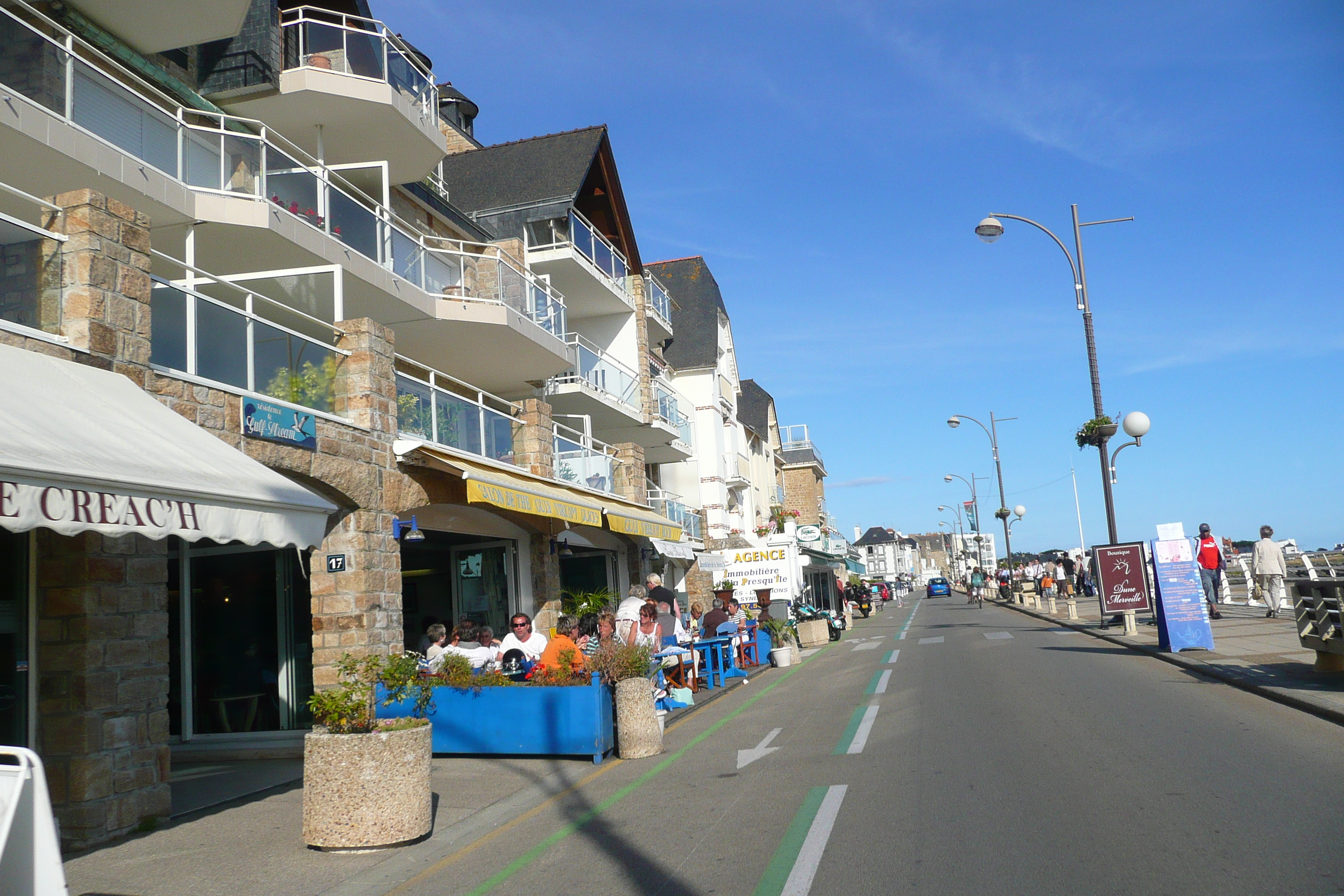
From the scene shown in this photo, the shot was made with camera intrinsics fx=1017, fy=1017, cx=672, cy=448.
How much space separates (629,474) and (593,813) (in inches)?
606

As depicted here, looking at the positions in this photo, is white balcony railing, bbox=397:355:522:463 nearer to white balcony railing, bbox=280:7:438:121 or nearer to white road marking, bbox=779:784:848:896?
white balcony railing, bbox=280:7:438:121

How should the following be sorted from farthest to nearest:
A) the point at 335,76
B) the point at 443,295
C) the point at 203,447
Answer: the point at 443,295, the point at 335,76, the point at 203,447

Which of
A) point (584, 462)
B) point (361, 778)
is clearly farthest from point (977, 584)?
point (361, 778)

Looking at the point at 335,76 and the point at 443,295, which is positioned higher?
the point at 335,76

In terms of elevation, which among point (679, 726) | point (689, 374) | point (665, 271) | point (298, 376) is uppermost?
point (665, 271)

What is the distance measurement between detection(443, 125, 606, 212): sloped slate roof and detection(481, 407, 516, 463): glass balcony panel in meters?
9.66

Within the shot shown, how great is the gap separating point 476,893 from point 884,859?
230cm

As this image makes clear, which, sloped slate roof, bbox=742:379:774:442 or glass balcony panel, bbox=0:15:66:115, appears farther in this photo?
sloped slate roof, bbox=742:379:774:442

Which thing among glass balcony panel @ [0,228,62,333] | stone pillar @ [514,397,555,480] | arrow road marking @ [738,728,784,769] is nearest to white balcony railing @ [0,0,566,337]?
stone pillar @ [514,397,555,480]

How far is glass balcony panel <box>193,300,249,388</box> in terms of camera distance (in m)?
9.77

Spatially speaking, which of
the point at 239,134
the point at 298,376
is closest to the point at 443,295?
the point at 239,134

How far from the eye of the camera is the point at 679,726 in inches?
491

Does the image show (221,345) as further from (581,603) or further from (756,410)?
(756,410)

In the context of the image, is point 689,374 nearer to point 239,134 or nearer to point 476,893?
point 239,134
